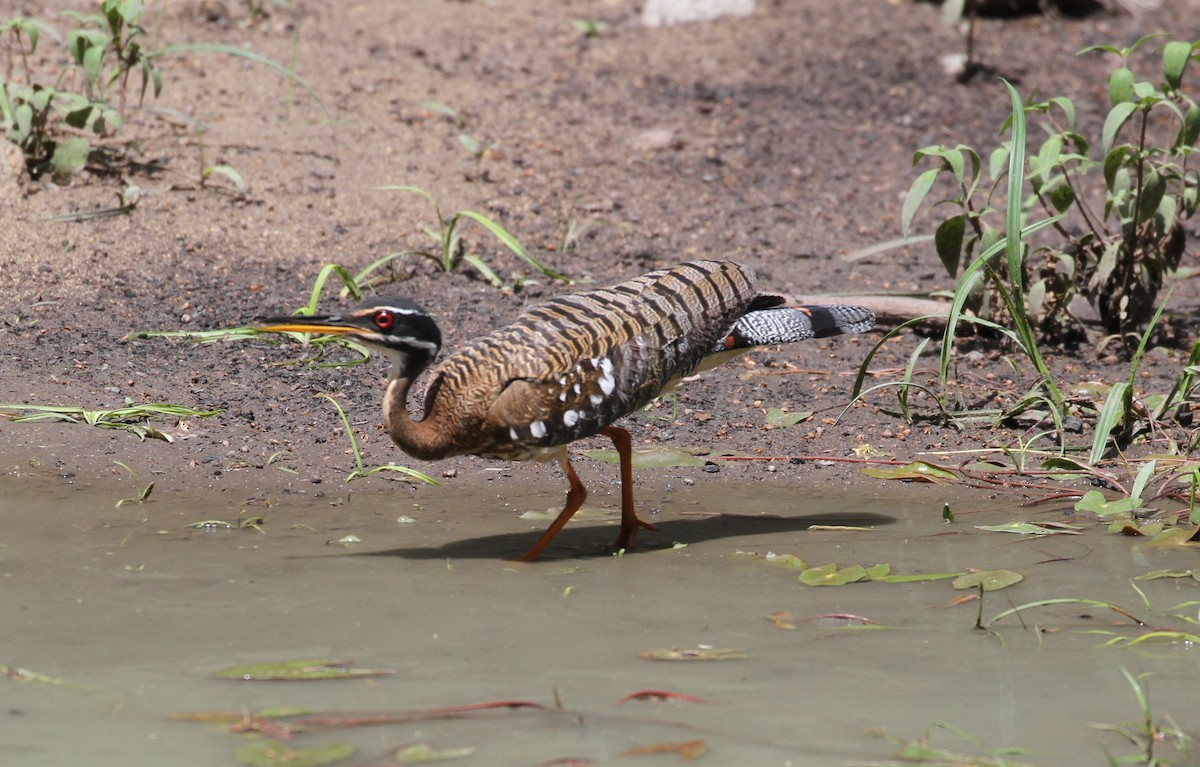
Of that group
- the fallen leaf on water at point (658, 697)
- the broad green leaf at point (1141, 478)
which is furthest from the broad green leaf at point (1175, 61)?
the fallen leaf on water at point (658, 697)

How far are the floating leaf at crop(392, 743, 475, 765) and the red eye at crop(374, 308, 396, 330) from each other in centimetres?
192

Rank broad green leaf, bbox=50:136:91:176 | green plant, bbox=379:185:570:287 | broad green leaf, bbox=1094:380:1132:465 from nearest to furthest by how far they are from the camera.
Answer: broad green leaf, bbox=1094:380:1132:465 < green plant, bbox=379:185:570:287 < broad green leaf, bbox=50:136:91:176

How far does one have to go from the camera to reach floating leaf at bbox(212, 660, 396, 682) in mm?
3932

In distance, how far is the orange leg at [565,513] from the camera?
521cm

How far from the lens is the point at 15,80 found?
356 inches

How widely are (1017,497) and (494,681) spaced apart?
2821mm

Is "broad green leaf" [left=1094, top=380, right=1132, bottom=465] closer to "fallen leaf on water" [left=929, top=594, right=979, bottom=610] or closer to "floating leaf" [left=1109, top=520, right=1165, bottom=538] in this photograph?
"floating leaf" [left=1109, top=520, right=1165, bottom=538]

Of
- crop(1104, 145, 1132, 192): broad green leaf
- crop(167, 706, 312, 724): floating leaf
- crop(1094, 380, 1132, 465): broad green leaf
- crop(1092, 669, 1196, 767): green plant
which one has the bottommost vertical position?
crop(167, 706, 312, 724): floating leaf

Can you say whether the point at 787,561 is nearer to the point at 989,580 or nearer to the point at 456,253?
the point at 989,580

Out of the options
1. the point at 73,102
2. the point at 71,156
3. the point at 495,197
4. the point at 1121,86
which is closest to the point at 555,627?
the point at 1121,86

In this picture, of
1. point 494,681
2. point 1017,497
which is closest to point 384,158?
point 1017,497

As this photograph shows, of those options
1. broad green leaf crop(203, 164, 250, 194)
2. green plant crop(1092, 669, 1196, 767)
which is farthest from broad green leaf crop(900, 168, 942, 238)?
broad green leaf crop(203, 164, 250, 194)

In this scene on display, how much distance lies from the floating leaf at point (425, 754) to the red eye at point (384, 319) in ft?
6.28

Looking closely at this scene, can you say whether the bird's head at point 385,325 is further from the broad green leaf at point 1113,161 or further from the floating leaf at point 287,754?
the broad green leaf at point 1113,161
